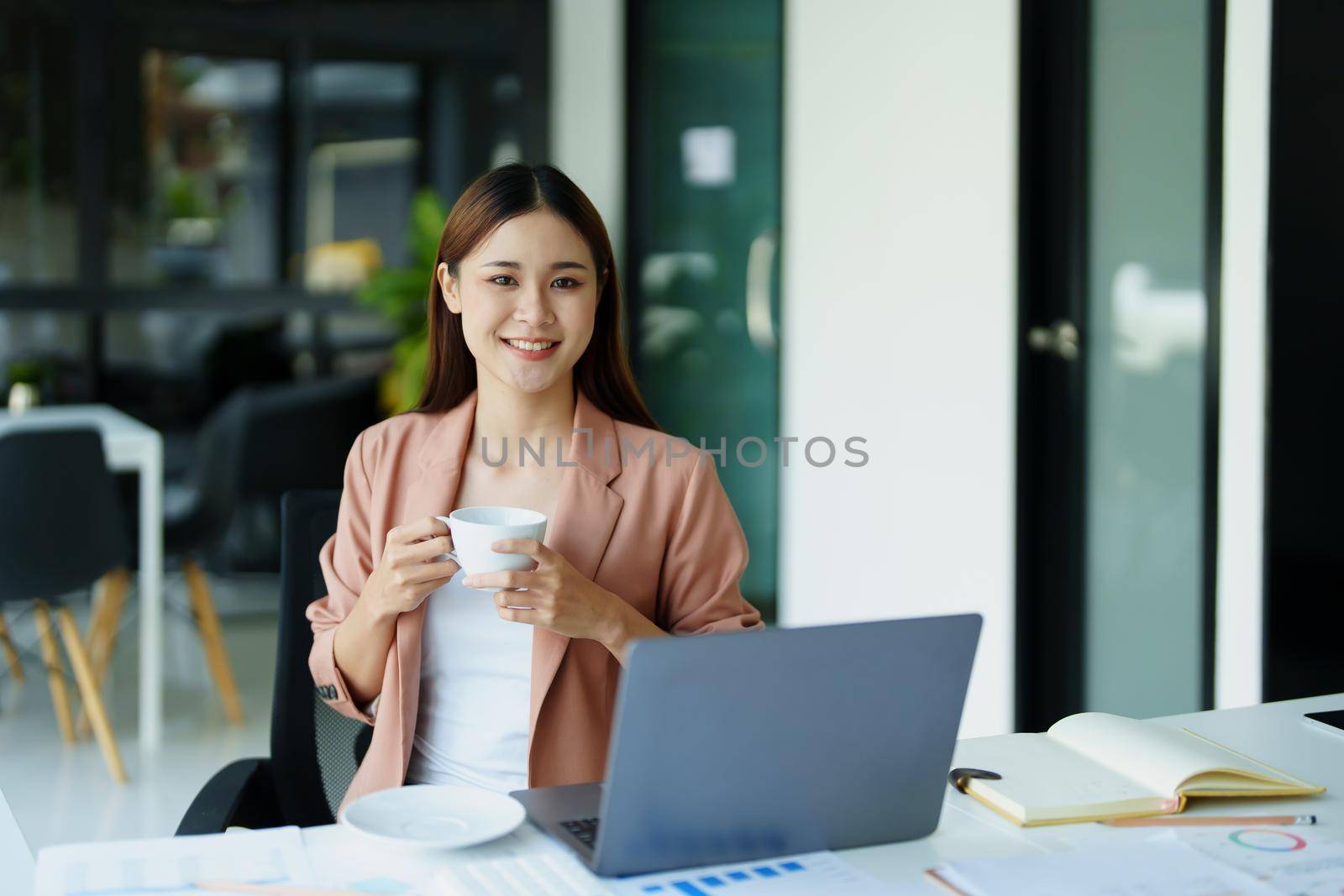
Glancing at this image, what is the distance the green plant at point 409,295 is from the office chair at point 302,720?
3.55 m

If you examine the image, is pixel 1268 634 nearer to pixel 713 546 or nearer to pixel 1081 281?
pixel 1081 281

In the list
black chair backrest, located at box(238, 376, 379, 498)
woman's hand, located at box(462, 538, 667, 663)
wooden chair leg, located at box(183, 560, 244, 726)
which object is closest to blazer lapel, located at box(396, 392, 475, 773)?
woman's hand, located at box(462, 538, 667, 663)

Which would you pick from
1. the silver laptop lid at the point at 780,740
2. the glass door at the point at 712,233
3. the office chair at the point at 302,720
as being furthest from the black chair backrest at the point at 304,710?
the glass door at the point at 712,233

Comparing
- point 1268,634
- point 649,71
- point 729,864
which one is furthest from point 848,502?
point 729,864

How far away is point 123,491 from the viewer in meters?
5.61

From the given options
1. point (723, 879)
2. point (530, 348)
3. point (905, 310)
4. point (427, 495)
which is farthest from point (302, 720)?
point (905, 310)

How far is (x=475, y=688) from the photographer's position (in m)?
1.71

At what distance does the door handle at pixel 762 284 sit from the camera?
4.53m

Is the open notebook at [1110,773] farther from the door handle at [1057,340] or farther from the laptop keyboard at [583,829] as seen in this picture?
the door handle at [1057,340]

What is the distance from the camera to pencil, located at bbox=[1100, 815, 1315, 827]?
126 cm

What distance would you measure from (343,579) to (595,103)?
4006 mm

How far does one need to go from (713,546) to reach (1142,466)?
1580 millimetres

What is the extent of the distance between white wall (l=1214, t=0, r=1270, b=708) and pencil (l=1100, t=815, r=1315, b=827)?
1.34 m

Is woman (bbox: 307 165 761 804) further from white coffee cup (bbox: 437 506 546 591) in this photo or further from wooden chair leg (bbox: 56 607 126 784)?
wooden chair leg (bbox: 56 607 126 784)
